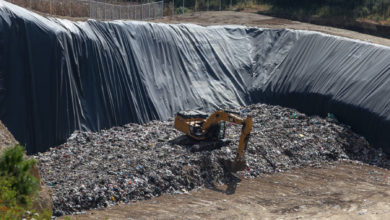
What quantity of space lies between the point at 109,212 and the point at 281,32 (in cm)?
1557

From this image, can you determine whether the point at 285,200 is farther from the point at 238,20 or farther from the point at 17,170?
the point at 238,20

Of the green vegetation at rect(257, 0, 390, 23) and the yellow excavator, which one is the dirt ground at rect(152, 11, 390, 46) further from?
the yellow excavator

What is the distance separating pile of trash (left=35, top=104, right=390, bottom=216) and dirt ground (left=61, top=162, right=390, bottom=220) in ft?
1.42

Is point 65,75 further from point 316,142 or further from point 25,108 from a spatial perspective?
point 316,142

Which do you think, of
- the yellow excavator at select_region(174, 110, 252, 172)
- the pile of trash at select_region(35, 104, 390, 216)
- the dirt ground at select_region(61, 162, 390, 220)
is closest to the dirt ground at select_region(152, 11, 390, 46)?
the pile of trash at select_region(35, 104, 390, 216)

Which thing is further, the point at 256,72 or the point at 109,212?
the point at 256,72

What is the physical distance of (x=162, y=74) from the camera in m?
21.6

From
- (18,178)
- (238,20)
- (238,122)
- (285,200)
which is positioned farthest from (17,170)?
(238,20)

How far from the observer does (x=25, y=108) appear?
637 inches

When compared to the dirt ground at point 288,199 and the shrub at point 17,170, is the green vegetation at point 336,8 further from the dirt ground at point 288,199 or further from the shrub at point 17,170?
the shrub at point 17,170

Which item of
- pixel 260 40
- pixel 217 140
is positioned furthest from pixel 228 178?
pixel 260 40

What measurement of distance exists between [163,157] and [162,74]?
22.3 feet

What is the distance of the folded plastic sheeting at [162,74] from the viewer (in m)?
16.4

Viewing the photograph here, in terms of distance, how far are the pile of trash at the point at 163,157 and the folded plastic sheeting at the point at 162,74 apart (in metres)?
0.80
